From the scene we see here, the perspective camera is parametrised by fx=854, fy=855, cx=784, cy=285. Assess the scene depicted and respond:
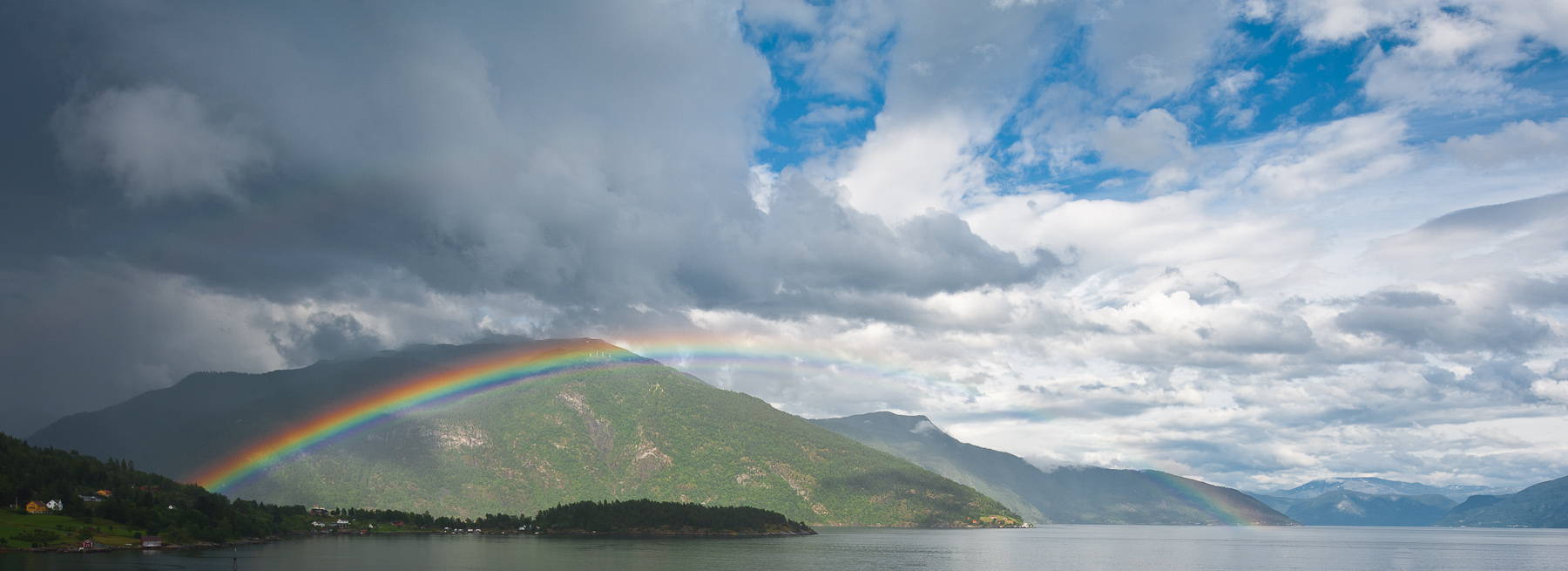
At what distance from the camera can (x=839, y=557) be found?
600 feet

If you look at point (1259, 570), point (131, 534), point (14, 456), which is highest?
point (14, 456)

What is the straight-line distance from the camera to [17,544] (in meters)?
150

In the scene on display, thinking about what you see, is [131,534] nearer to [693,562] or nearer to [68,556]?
[68,556]

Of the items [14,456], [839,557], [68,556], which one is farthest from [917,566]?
[14,456]

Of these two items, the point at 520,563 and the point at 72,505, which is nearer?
the point at 520,563

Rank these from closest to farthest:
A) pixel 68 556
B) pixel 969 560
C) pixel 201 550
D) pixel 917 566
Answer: pixel 68 556, pixel 917 566, pixel 201 550, pixel 969 560

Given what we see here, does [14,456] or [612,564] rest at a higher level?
[14,456]

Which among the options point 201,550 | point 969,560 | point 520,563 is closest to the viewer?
point 520,563

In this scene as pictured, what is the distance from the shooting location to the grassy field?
152250 mm

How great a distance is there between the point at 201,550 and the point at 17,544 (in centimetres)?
3362

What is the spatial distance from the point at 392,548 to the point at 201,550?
36.7 m

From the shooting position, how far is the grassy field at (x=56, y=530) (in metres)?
152

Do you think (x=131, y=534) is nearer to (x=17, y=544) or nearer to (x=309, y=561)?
(x=17, y=544)

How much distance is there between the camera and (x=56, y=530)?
166 m
